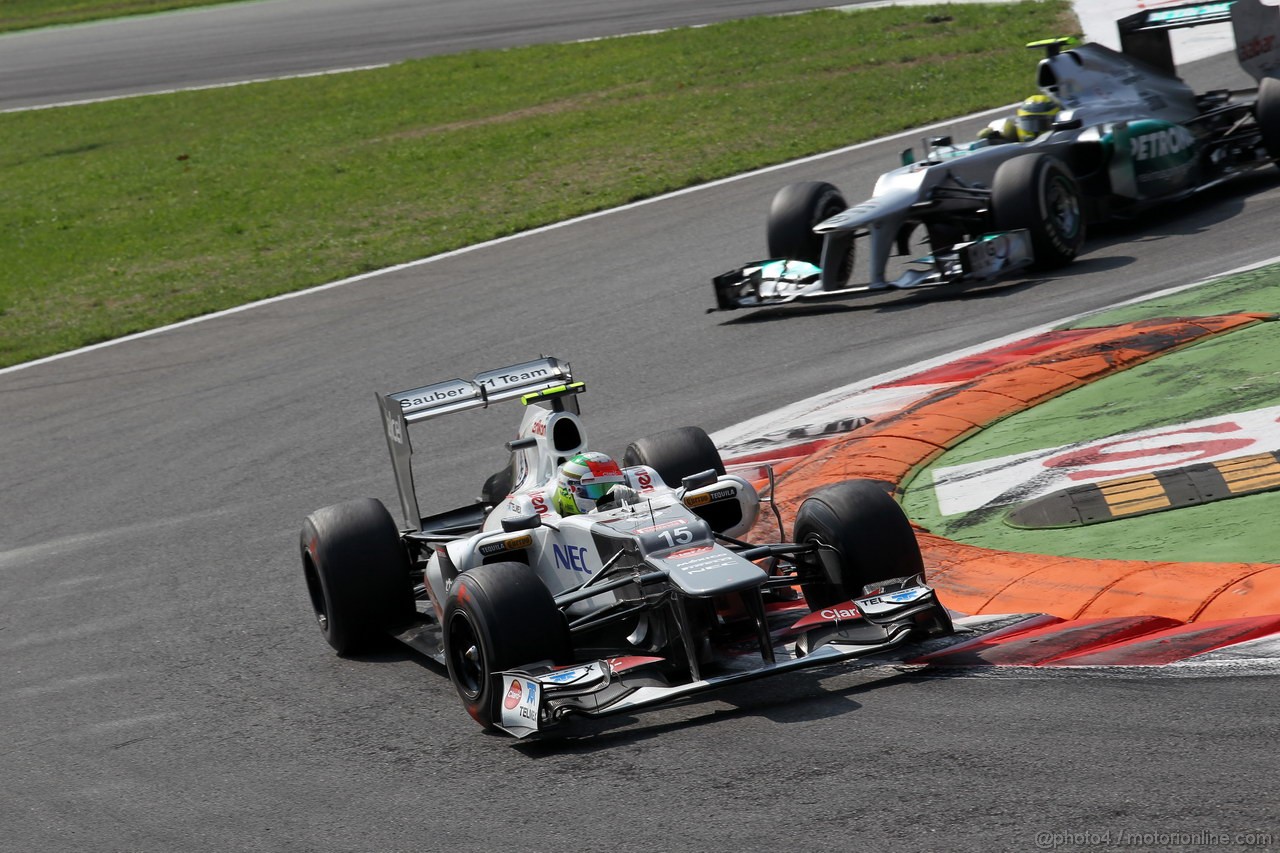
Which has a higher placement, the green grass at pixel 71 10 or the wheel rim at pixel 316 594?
the green grass at pixel 71 10

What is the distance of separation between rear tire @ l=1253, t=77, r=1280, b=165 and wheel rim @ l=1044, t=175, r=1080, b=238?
2864 millimetres

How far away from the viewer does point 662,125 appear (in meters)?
25.1

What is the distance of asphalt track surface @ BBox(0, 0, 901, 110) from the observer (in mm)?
36406

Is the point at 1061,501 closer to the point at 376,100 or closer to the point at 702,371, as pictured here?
the point at 702,371

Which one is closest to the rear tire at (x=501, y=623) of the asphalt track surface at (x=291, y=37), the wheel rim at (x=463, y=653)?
the wheel rim at (x=463, y=653)

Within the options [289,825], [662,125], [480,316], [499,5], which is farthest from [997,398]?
[499,5]

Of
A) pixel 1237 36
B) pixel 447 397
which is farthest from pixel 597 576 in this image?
pixel 1237 36

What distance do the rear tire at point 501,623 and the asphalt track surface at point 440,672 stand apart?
0.27m

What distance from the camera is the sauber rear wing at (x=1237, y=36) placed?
54.2 feet

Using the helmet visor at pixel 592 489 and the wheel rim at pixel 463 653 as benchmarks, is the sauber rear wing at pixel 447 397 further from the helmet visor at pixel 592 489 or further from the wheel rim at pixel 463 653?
the wheel rim at pixel 463 653

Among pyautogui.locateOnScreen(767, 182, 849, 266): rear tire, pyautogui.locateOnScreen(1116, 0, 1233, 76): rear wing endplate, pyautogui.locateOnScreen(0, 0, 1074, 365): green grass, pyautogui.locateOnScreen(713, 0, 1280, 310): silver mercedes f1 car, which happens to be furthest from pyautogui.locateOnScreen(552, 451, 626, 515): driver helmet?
pyautogui.locateOnScreen(0, 0, 1074, 365): green grass

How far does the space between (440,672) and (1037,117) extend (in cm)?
1016

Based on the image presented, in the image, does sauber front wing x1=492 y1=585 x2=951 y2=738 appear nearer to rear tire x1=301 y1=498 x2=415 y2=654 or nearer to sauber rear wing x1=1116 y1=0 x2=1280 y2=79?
rear tire x1=301 y1=498 x2=415 y2=654

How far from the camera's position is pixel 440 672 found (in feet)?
25.4
